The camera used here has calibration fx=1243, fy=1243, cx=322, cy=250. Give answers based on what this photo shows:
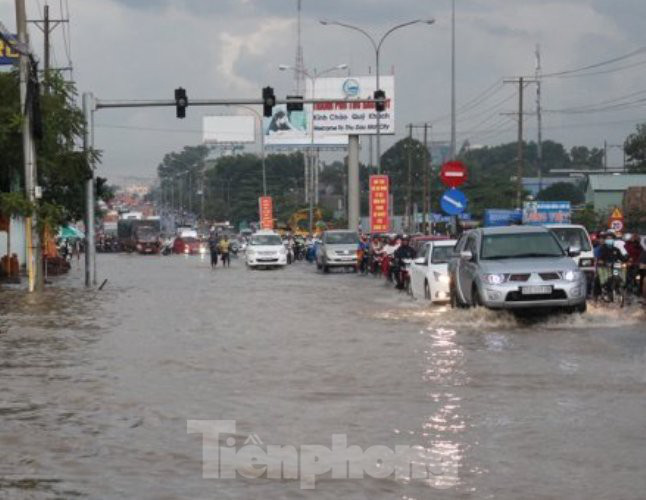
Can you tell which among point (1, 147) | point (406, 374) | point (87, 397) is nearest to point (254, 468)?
point (87, 397)

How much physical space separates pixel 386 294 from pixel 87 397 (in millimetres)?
20610

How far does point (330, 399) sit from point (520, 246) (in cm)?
1008

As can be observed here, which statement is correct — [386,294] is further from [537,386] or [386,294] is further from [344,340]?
[537,386]

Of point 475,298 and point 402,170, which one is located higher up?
point 402,170

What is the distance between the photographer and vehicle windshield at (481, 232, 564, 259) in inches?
860

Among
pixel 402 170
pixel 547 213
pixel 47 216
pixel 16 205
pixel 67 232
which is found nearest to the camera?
pixel 16 205

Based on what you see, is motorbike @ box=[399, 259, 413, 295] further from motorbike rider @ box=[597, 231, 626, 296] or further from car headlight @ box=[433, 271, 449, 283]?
motorbike rider @ box=[597, 231, 626, 296]

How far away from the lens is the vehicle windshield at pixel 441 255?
28266 millimetres

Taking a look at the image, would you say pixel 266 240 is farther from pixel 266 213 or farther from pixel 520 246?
pixel 266 213

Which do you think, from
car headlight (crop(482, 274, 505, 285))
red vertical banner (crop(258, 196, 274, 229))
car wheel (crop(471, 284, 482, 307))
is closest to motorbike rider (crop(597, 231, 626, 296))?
car wheel (crop(471, 284, 482, 307))

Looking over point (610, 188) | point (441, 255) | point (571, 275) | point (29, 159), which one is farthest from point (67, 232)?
point (610, 188)

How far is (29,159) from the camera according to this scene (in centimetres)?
3288

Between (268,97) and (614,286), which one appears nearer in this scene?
(614,286)

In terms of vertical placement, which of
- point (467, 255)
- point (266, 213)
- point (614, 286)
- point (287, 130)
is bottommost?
point (614, 286)
